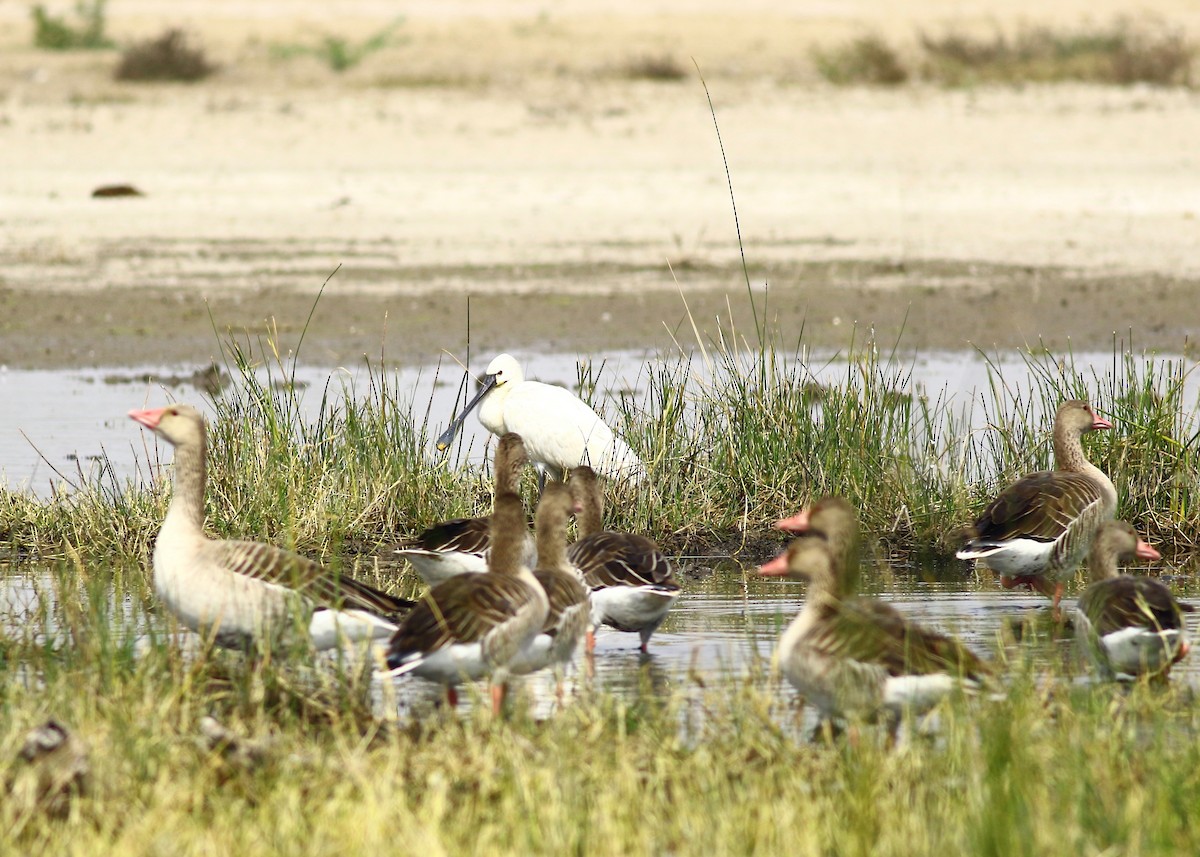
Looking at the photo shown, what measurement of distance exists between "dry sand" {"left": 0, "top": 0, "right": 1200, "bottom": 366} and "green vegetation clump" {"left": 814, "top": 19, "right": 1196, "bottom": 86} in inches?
37.5

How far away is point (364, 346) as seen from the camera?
15094 millimetres

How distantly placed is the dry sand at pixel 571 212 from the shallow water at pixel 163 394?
527 millimetres

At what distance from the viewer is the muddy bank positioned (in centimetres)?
1507

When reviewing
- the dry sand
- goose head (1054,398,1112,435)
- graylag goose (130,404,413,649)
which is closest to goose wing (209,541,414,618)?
graylag goose (130,404,413,649)

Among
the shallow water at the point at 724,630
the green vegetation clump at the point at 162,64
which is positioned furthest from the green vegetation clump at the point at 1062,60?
the shallow water at the point at 724,630

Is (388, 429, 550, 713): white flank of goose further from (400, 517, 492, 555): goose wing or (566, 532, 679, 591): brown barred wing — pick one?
(400, 517, 492, 555): goose wing

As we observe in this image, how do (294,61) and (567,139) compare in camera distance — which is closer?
(567,139)

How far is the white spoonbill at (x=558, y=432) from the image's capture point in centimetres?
969

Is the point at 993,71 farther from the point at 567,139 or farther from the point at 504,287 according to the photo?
the point at 504,287

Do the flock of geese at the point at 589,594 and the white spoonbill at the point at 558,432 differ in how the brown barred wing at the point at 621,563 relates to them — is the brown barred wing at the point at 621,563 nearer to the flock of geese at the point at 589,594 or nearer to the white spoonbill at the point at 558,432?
the flock of geese at the point at 589,594

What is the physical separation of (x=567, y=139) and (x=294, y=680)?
63.7 ft

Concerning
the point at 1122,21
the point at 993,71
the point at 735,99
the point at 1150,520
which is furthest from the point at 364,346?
the point at 1122,21

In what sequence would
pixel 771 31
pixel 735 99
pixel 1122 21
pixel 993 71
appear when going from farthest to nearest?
1. pixel 771 31
2. pixel 1122 21
3. pixel 993 71
4. pixel 735 99

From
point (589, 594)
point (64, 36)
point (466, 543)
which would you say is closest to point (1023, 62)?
point (64, 36)
